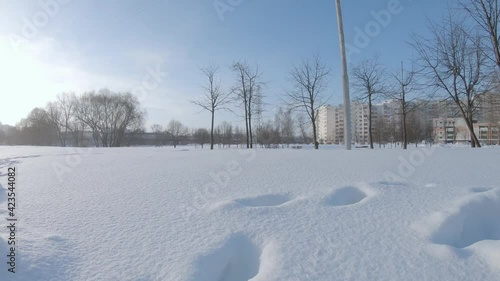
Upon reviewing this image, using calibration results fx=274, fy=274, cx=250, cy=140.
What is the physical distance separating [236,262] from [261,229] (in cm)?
51

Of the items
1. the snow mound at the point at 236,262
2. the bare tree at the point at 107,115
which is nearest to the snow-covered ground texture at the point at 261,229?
the snow mound at the point at 236,262

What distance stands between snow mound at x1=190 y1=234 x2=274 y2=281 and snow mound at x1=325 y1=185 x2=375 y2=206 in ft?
4.98

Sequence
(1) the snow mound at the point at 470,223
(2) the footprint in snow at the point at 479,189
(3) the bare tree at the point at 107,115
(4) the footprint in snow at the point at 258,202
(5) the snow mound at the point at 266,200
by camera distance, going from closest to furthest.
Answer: (1) the snow mound at the point at 470,223, (4) the footprint in snow at the point at 258,202, (5) the snow mound at the point at 266,200, (2) the footprint in snow at the point at 479,189, (3) the bare tree at the point at 107,115

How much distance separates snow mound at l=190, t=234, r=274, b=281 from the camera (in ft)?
8.51

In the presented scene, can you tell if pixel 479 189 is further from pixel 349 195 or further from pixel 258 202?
pixel 258 202

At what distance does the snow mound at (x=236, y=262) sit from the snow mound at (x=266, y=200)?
105 centimetres

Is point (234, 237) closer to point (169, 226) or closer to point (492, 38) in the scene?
point (169, 226)

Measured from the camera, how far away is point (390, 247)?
2.82m

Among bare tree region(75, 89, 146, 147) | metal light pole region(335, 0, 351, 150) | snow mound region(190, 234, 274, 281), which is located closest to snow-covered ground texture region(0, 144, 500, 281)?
snow mound region(190, 234, 274, 281)

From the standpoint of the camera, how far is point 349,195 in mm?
4398

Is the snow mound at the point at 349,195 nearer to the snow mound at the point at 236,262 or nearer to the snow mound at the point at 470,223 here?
the snow mound at the point at 470,223

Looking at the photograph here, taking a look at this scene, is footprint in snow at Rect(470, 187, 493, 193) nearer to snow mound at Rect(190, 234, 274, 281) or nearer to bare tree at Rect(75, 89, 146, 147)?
snow mound at Rect(190, 234, 274, 281)

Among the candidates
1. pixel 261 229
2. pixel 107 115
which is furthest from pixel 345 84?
pixel 107 115

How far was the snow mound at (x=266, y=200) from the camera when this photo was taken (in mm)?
4109
